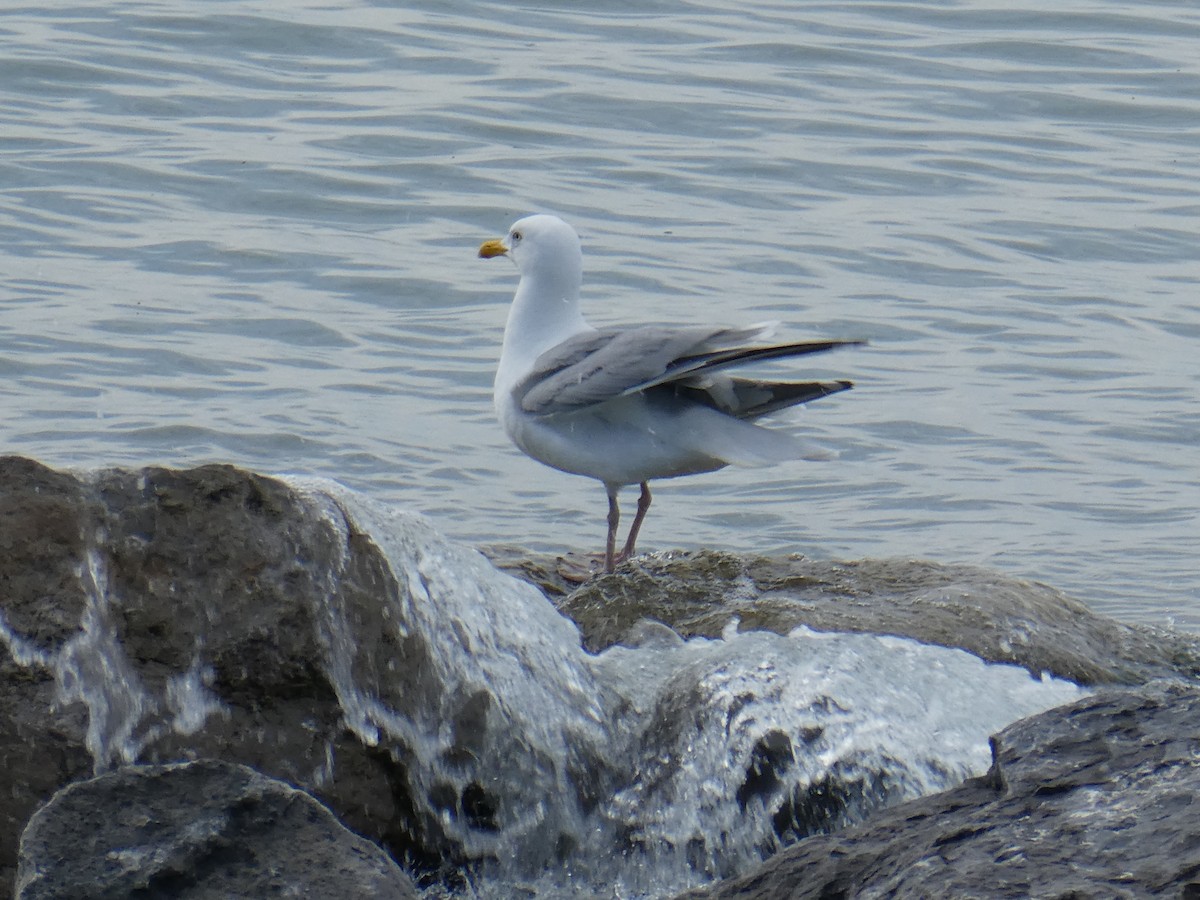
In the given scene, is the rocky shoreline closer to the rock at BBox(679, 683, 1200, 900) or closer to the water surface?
the rock at BBox(679, 683, 1200, 900)

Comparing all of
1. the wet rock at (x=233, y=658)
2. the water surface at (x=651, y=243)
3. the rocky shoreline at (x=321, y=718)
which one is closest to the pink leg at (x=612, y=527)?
the rocky shoreline at (x=321, y=718)

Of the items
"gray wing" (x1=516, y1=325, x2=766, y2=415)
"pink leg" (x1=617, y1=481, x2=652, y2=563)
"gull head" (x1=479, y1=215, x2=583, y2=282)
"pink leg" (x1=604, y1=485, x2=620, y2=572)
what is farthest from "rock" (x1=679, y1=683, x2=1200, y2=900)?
"gull head" (x1=479, y1=215, x2=583, y2=282)

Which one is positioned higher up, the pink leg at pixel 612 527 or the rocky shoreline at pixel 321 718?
the rocky shoreline at pixel 321 718

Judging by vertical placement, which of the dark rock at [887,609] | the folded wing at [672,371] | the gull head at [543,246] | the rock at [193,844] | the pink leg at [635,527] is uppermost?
the gull head at [543,246]

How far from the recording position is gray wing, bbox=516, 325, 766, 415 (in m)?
5.02

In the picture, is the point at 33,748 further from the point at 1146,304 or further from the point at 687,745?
the point at 1146,304

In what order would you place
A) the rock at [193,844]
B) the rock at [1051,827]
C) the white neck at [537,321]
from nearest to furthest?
the rock at [1051,827], the rock at [193,844], the white neck at [537,321]

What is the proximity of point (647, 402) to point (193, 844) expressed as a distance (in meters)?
2.76

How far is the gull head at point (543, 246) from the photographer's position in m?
6.00

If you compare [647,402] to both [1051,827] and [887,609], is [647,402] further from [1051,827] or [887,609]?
[1051,827]

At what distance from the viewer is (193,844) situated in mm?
2676

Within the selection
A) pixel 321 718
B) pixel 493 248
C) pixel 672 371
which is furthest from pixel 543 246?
pixel 321 718

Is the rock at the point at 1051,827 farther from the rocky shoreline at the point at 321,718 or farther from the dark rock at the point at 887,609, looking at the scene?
the dark rock at the point at 887,609

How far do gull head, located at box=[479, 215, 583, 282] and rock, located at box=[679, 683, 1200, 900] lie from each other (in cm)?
347
